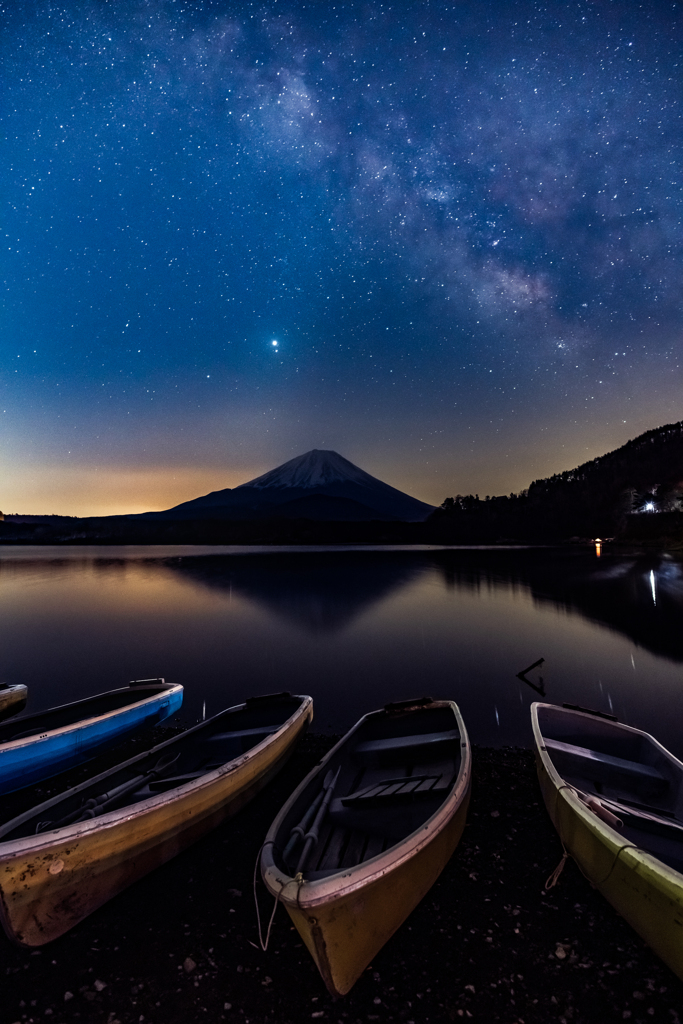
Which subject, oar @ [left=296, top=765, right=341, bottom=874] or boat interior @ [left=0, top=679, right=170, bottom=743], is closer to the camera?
oar @ [left=296, top=765, right=341, bottom=874]

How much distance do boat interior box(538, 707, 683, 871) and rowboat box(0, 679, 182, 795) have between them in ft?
27.5

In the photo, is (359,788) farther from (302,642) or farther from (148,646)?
(148,646)

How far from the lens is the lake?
1405 centimetres

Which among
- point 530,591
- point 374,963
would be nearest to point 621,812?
point 374,963

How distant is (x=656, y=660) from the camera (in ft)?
59.4

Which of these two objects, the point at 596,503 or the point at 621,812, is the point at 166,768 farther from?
the point at 596,503

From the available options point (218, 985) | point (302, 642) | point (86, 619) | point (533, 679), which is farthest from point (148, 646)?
point (218, 985)

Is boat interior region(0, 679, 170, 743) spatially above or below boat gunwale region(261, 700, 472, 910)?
→ below

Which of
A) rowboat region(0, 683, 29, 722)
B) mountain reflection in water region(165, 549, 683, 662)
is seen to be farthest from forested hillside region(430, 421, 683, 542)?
rowboat region(0, 683, 29, 722)

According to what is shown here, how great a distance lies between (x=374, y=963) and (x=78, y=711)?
8559 mm

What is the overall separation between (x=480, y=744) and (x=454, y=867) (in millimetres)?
4575

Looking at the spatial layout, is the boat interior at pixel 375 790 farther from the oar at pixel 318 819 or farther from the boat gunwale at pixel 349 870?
the boat gunwale at pixel 349 870

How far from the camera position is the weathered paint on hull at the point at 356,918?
3.86 m

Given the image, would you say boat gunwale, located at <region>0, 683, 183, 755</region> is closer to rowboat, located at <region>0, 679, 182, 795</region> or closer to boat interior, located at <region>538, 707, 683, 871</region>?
rowboat, located at <region>0, 679, 182, 795</region>
